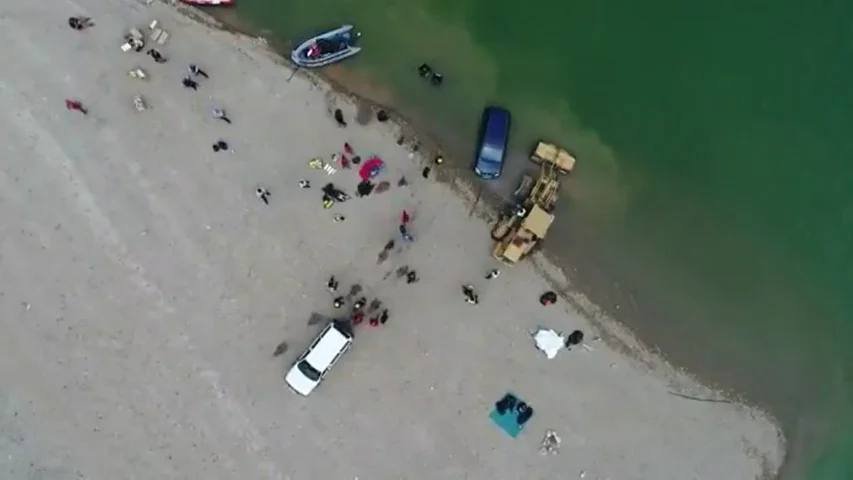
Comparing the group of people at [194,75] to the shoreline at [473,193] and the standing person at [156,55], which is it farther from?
the shoreline at [473,193]

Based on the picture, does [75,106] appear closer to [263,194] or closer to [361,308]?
[263,194]

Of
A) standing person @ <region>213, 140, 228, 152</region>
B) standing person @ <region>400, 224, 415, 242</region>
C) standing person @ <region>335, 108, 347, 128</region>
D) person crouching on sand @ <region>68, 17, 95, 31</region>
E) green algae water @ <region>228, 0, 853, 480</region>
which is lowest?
standing person @ <region>213, 140, 228, 152</region>

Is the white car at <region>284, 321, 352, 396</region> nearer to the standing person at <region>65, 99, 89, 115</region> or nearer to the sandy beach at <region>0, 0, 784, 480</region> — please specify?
the sandy beach at <region>0, 0, 784, 480</region>

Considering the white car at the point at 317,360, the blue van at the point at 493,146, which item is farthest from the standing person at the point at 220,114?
A: the blue van at the point at 493,146

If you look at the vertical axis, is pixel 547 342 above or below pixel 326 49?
below

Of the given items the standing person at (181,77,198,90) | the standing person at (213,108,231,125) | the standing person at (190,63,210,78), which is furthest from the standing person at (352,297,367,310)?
the standing person at (190,63,210,78)

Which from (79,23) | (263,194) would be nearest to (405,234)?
(263,194)

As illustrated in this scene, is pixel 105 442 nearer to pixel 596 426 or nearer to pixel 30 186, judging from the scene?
pixel 30 186
